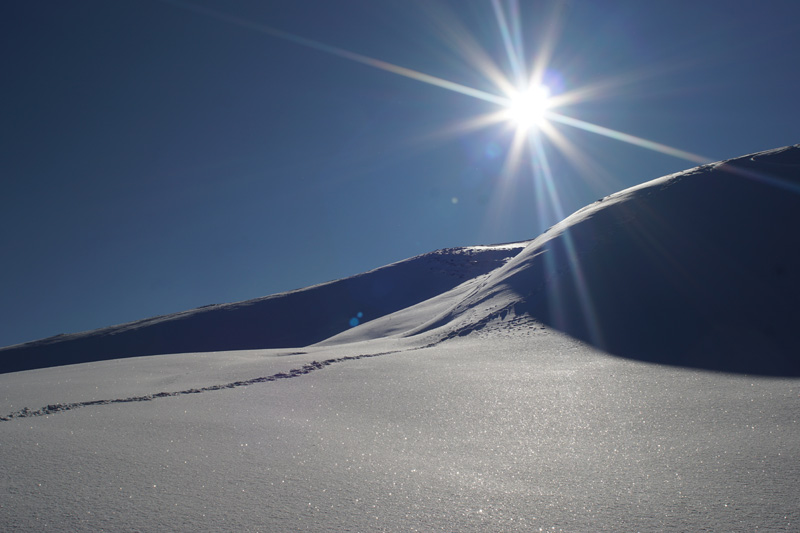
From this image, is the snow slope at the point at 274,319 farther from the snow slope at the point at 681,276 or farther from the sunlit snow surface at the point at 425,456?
the sunlit snow surface at the point at 425,456

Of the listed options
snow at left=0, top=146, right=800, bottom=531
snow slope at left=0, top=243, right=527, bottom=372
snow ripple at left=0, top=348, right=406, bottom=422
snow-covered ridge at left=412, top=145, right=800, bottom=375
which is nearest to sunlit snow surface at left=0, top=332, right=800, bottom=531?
snow at left=0, top=146, right=800, bottom=531

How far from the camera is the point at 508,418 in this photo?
3693 mm

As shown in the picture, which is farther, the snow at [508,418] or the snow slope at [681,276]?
the snow slope at [681,276]

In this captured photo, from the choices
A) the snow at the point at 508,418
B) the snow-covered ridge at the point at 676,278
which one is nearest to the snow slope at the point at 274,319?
the snow-covered ridge at the point at 676,278

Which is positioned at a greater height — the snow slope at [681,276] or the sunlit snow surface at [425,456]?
the snow slope at [681,276]

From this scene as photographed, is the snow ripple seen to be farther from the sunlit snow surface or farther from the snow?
the sunlit snow surface

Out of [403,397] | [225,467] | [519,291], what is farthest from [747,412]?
[519,291]


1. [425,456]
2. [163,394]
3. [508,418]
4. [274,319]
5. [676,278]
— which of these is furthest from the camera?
[274,319]

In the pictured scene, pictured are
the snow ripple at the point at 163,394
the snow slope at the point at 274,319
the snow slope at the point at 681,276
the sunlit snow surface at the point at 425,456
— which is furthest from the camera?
the snow slope at the point at 274,319

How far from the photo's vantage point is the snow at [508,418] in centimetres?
227

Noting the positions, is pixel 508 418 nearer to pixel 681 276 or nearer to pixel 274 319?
pixel 681 276

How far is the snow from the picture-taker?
227 centimetres

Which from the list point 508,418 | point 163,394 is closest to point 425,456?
point 508,418

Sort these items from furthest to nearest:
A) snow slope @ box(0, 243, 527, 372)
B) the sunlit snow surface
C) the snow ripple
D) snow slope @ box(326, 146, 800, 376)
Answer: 1. snow slope @ box(0, 243, 527, 372)
2. snow slope @ box(326, 146, 800, 376)
3. the snow ripple
4. the sunlit snow surface
